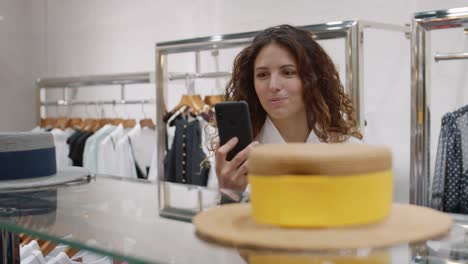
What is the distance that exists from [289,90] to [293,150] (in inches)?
40.1

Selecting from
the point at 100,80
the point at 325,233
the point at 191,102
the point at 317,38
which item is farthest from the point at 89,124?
the point at 325,233

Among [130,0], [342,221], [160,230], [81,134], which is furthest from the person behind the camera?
[130,0]

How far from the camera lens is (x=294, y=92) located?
54.8 inches

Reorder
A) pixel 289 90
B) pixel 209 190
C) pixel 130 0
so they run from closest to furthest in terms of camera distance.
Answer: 1. pixel 209 190
2. pixel 289 90
3. pixel 130 0

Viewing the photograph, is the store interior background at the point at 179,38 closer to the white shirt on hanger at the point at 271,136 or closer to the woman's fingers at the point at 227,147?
the white shirt on hanger at the point at 271,136

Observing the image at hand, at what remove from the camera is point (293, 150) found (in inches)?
14.9

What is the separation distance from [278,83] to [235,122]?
0.48m

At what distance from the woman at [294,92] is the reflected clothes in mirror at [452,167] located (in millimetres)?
420

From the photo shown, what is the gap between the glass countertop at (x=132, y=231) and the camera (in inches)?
14.4

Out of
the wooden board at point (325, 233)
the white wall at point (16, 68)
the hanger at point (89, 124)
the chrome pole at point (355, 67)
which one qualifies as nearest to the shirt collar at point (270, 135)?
the chrome pole at point (355, 67)

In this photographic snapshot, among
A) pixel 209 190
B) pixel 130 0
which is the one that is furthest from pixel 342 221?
pixel 130 0

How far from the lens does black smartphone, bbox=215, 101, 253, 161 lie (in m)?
0.90

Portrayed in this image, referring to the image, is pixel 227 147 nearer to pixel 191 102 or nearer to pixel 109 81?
pixel 191 102

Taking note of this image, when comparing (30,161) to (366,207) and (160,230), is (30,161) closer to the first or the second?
(160,230)
